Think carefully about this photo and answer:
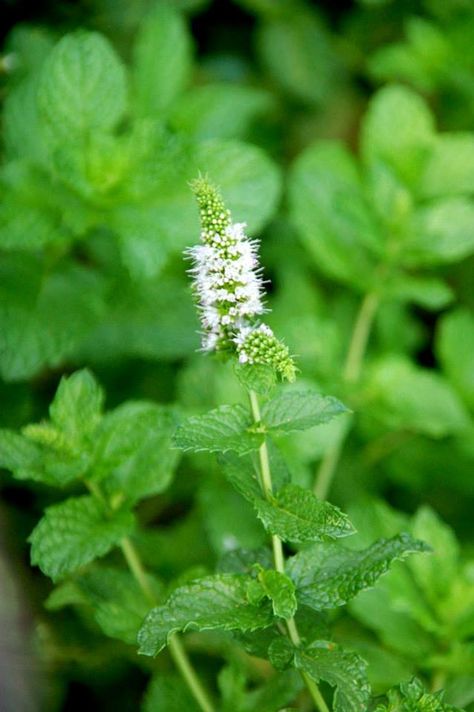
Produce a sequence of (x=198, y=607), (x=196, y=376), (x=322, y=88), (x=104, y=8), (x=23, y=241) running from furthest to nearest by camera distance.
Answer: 1. (x=322, y=88)
2. (x=104, y=8)
3. (x=196, y=376)
4. (x=23, y=241)
5. (x=198, y=607)

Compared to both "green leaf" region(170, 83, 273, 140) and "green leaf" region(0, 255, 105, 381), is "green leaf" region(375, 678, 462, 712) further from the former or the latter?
"green leaf" region(170, 83, 273, 140)

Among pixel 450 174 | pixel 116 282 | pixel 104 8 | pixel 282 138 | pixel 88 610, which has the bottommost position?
pixel 88 610

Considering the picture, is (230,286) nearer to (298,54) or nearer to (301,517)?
(301,517)

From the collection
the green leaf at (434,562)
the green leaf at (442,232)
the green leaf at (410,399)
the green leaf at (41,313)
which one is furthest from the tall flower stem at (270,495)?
the green leaf at (442,232)

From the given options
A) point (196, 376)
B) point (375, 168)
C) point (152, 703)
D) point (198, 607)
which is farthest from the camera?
point (375, 168)

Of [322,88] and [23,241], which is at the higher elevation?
[322,88]

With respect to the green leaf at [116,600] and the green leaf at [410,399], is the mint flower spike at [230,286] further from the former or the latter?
the green leaf at [410,399]

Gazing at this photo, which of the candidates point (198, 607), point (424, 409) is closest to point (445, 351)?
point (424, 409)

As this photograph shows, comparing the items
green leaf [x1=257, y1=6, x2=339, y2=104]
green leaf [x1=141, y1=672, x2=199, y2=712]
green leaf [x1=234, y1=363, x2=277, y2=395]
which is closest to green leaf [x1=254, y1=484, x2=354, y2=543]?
green leaf [x1=234, y1=363, x2=277, y2=395]

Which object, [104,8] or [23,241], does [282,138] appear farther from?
[23,241]
